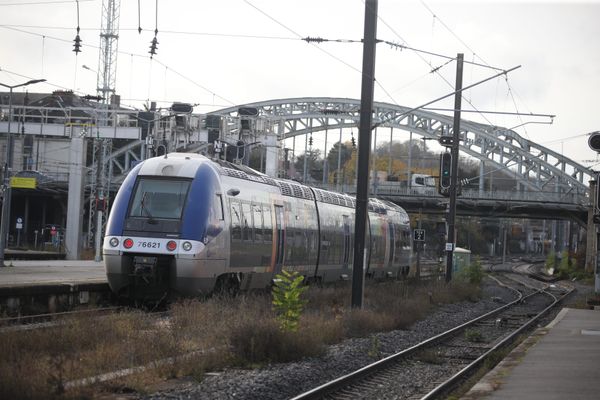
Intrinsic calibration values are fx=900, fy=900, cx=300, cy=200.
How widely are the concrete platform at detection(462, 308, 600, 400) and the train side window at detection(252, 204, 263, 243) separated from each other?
22.0 feet

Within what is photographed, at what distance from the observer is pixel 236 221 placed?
790 inches

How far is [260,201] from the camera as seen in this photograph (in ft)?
72.5

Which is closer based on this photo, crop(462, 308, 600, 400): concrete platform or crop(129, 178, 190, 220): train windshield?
crop(462, 308, 600, 400): concrete platform

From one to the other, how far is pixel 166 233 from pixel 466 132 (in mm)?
88440

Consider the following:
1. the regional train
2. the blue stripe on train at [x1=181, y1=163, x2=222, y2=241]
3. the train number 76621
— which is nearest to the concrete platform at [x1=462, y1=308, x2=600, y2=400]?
the regional train

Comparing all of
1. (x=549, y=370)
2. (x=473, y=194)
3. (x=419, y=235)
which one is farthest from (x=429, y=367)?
(x=473, y=194)

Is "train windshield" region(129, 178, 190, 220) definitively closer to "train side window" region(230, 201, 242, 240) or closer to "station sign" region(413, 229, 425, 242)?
"train side window" region(230, 201, 242, 240)

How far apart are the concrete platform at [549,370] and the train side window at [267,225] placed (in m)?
6.77

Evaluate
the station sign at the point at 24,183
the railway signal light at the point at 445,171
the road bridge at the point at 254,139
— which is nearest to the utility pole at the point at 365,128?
the road bridge at the point at 254,139

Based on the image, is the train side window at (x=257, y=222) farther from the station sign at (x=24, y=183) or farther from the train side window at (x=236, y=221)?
the station sign at (x=24, y=183)

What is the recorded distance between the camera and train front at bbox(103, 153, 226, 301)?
1827 centimetres

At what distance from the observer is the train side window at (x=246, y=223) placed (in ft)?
67.4

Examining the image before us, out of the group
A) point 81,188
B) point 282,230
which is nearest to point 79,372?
point 282,230

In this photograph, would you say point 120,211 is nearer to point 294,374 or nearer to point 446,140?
point 294,374
